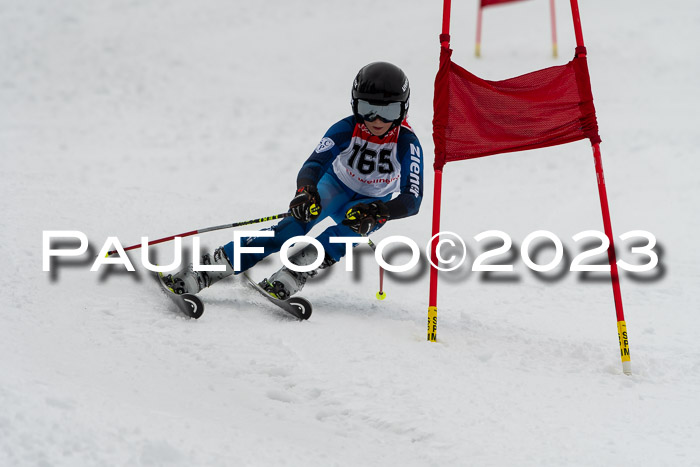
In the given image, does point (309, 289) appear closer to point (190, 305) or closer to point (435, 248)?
point (190, 305)

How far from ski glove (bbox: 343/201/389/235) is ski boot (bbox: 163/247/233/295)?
3.25ft

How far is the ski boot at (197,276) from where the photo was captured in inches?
199

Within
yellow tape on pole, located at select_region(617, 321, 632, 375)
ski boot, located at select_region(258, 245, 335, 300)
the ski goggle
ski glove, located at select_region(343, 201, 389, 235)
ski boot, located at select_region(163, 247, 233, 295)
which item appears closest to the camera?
yellow tape on pole, located at select_region(617, 321, 632, 375)

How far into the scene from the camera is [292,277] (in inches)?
206

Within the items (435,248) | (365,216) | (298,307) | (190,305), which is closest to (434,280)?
(435,248)

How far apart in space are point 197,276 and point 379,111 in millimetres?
1721

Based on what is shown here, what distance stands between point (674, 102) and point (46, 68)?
11764 millimetres

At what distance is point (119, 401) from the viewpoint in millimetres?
3457

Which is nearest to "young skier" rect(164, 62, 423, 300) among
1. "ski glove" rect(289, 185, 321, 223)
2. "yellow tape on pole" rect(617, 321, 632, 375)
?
"ski glove" rect(289, 185, 321, 223)

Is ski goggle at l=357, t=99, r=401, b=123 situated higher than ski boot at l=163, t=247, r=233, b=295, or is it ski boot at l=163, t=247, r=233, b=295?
ski goggle at l=357, t=99, r=401, b=123

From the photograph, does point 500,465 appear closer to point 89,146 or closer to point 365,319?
point 365,319

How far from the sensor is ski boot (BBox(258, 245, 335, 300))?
16.9 feet

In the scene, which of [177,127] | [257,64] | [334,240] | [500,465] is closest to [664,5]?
[257,64]

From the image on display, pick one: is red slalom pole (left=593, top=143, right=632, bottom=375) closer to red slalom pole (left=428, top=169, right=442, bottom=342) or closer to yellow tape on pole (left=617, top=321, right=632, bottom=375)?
yellow tape on pole (left=617, top=321, right=632, bottom=375)
